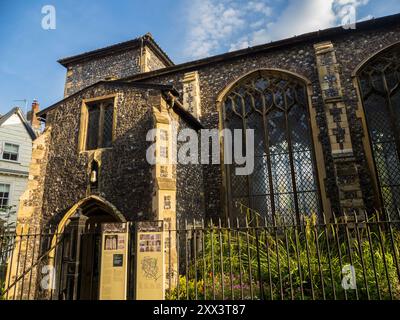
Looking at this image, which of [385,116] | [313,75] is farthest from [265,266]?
[313,75]

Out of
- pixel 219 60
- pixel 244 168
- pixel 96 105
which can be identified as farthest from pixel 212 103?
pixel 96 105

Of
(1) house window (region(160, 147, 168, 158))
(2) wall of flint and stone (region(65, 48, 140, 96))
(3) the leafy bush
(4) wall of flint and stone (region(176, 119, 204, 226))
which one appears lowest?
(3) the leafy bush

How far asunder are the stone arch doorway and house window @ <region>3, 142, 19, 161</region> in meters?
12.2

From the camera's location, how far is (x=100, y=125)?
389 inches

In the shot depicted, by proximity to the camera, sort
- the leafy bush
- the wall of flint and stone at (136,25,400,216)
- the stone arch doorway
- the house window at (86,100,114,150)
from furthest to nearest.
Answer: the house window at (86,100,114,150) < the wall of flint and stone at (136,25,400,216) < the stone arch doorway < the leafy bush

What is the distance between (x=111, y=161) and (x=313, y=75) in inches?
299

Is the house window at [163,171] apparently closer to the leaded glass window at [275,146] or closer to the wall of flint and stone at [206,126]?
the wall of flint and stone at [206,126]

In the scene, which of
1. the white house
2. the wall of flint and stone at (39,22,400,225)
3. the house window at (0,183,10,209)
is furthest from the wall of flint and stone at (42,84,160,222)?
the house window at (0,183,10,209)

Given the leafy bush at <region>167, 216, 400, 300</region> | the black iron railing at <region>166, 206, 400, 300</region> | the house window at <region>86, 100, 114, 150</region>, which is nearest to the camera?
the black iron railing at <region>166, 206, 400, 300</region>

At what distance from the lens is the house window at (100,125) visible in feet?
32.0

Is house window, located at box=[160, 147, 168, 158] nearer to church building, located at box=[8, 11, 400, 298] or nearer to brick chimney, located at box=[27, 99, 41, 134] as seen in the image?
church building, located at box=[8, 11, 400, 298]

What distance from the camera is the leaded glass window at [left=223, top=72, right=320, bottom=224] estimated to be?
9.89 m

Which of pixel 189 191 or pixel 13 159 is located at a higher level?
pixel 13 159

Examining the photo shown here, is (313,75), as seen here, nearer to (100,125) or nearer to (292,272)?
(292,272)
